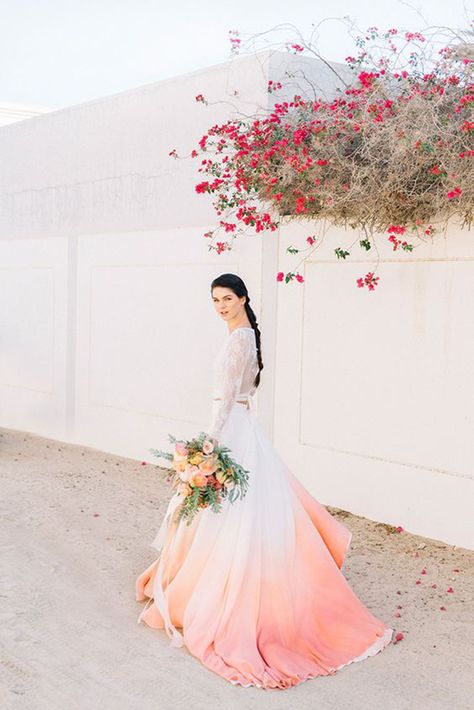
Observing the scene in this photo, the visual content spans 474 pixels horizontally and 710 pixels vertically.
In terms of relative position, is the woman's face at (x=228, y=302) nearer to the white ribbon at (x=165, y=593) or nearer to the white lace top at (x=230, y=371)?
the white lace top at (x=230, y=371)

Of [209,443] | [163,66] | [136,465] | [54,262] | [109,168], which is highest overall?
[163,66]

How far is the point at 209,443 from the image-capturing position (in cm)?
387

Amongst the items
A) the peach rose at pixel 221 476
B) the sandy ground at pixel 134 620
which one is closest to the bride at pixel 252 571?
the sandy ground at pixel 134 620

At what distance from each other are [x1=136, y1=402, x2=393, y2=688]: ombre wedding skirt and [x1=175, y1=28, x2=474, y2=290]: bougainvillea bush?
84.5 inches

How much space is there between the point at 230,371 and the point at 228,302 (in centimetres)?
35

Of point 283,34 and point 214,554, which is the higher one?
point 283,34

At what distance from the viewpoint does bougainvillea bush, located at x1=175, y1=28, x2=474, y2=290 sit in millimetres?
5324

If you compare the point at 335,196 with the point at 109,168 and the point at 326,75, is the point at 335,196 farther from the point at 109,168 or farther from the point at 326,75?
the point at 109,168

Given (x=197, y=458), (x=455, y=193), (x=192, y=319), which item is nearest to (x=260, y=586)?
(x=197, y=458)

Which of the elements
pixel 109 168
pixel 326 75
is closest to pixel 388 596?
pixel 326 75

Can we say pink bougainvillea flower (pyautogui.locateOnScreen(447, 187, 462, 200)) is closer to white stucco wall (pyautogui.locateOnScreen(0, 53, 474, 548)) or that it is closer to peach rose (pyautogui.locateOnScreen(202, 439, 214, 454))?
white stucco wall (pyautogui.locateOnScreen(0, 53, 474, 548))

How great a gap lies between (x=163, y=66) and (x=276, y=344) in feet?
35.2

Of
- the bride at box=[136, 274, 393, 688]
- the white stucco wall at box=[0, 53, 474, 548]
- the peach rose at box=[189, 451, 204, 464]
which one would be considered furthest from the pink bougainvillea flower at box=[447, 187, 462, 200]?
the peach rose at box=[189, 451, 204, 464]

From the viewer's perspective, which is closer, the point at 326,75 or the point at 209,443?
the point at 209,443
